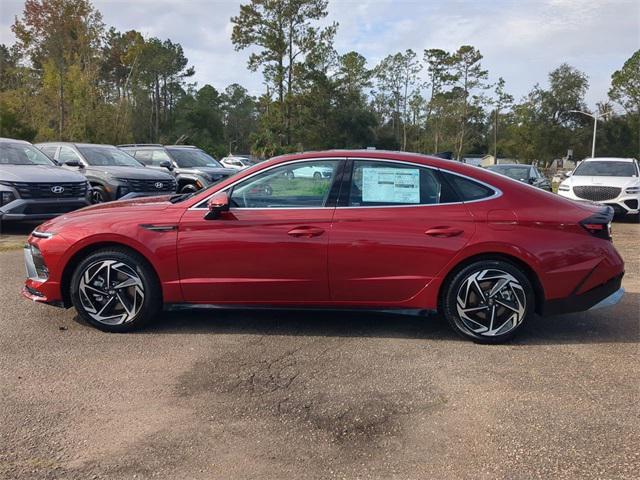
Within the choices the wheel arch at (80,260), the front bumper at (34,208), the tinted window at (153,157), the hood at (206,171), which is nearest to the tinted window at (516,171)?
the hood at (206,171)

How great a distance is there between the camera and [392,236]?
4.41m

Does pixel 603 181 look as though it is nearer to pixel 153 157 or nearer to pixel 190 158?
pixel 190 158

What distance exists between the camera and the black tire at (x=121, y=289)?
15.3 ft

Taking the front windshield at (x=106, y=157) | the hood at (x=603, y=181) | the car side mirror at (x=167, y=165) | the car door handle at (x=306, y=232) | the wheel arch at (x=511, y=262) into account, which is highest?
the front windshield at (x=106, y=157)

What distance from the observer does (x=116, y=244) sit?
15.4 feet

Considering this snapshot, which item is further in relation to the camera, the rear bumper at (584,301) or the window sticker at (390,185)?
the window sticker at (390,185)

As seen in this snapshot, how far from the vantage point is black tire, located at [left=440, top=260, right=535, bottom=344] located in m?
4.41

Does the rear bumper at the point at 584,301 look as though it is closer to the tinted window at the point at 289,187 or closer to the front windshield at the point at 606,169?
the tinted window at the point at 289,187

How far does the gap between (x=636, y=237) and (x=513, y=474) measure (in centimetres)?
991

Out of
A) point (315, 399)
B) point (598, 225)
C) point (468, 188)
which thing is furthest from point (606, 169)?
point (315, 399)

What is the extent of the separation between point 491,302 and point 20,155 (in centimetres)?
1000

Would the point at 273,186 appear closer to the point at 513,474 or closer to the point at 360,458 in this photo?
the point at 360,458

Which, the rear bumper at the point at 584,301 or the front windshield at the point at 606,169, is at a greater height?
the front windshield at the point at 606,169

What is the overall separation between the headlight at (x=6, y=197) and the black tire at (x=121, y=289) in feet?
19.5
